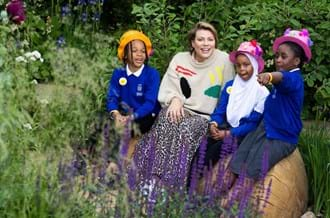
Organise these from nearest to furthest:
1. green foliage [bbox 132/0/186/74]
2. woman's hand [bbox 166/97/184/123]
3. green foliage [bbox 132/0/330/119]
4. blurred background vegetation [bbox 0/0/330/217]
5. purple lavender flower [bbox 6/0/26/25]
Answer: blurred background vegetation [bbox 0/0/330/217], purple lavender flower [bbox 6/0/26/25], woman's hand [bbox 166/97/184/123], green foliage [bbox 132/0/330/119], green foliage [bbox 132/0/186/74]

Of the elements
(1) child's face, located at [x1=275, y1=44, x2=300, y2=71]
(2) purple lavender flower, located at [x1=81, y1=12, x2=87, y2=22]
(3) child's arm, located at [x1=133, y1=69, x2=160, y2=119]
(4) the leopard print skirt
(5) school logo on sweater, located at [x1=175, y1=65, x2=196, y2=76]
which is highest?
(2) purple lavender flower, located at [x1=81, y1=12, x2=87, y2=22]

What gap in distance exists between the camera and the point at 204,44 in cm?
534

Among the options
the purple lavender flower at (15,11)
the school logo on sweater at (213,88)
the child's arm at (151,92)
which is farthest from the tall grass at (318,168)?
the purple lavender flower at (15,11)

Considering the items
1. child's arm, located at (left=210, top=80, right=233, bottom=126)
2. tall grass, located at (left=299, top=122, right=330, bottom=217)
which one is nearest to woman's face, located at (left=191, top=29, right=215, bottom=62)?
child's arm, located at (left=210, top=80, right=233, bottom=126)

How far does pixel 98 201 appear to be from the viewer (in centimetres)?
351

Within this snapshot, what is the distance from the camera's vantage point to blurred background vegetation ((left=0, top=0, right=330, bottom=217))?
11.4ft

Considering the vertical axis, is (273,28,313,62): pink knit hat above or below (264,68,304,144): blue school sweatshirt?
above

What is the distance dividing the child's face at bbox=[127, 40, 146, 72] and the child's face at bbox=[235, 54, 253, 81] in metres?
0.76

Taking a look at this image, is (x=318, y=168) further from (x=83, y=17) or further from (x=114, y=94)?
(x=83, y=17)

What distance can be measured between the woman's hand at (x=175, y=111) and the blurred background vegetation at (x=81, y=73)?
48 cm

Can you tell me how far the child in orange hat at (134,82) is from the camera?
5.50m

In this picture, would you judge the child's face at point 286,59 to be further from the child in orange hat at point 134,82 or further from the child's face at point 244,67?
the child in orange hat at point 134,82

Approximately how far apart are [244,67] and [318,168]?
80cm

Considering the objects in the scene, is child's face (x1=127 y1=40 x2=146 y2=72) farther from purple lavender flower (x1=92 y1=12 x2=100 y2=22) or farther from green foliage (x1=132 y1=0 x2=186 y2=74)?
purple lavender flower (x1=92 y1=12 x2=100 y2=22)
